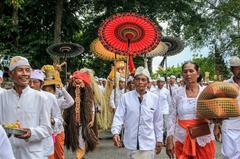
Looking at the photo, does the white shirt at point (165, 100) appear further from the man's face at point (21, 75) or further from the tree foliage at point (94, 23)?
the tree foliage at point (94, 23)

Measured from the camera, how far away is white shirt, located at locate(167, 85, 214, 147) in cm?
743

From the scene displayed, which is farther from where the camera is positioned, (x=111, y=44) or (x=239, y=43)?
(x=239, y=43)

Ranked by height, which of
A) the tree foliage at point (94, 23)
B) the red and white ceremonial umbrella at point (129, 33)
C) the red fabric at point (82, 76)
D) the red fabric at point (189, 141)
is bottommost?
the red fabric at point (189, 141)

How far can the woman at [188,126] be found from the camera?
7.32m

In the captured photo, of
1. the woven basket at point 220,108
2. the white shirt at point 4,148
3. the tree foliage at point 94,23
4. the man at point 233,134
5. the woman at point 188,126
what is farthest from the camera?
the tree foliage at point 94,23

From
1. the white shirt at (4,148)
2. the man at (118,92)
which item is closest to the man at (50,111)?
the white shirt at (4,148)

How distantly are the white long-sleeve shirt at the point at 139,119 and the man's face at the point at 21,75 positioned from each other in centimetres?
202

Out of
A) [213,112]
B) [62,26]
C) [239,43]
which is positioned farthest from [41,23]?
[213,112]

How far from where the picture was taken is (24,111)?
617 cm

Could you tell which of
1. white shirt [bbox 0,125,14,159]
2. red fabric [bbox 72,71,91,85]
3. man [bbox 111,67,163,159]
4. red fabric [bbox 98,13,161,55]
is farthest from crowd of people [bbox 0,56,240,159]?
red fabric [bbox 98,13,161,55]

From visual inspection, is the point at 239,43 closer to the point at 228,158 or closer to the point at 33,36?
the point at 33,36

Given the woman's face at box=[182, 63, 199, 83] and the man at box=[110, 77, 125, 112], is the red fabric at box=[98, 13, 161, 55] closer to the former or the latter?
the woman's face at box=[182, 63, 199, 83]

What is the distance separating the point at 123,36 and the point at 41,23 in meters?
14.9

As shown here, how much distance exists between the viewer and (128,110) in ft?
26.2
